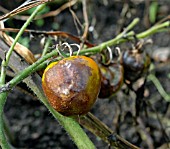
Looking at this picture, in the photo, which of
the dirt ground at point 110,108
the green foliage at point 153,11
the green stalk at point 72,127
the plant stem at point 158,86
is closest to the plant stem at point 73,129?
the green stalk at point 72,127

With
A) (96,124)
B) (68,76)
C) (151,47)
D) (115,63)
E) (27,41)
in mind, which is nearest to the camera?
(68,76)

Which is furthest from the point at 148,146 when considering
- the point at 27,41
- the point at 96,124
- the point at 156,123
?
the point at 27,41

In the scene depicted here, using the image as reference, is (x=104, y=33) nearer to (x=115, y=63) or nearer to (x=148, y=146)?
(x=148, y=146)

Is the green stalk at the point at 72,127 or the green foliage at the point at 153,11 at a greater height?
the green stalk at the point at 72,127

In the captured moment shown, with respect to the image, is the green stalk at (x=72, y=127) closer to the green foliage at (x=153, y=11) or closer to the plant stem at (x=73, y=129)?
the plant stem at (x=73, y=129)

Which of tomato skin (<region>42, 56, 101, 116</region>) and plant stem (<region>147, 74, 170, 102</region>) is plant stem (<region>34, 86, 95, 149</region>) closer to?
tomato skin (<region>42, 56, 101, 116</region>)
